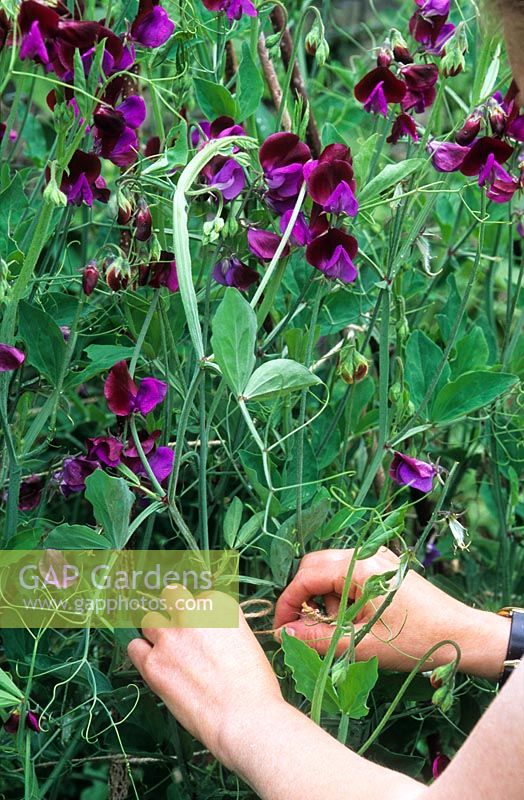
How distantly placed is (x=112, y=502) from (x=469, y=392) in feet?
1.26

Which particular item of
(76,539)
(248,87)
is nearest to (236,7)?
(248,87)

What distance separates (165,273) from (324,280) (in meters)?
0.14

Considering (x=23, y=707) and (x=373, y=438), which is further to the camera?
(x=373, y=438)

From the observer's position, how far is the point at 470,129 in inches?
36.7

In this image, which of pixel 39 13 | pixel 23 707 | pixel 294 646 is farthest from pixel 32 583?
pixel 39 13

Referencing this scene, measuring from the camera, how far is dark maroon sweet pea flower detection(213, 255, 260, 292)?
908 mm

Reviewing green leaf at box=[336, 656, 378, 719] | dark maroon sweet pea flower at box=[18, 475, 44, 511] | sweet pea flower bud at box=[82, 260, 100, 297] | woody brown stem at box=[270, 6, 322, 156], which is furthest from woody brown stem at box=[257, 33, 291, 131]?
green leaf at box=[336, 656, 378, 719]

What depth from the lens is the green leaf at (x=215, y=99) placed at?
969 mm

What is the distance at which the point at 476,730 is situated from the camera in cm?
68

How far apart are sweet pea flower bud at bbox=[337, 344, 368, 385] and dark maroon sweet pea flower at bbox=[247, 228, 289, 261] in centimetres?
11

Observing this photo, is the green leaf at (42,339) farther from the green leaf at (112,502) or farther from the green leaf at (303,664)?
the green leaf at (303,664)

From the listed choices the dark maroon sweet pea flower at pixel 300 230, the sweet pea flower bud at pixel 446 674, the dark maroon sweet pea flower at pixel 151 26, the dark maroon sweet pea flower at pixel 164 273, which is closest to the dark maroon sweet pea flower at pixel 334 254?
the dark maroon sweet pea flower at pixel 300 230

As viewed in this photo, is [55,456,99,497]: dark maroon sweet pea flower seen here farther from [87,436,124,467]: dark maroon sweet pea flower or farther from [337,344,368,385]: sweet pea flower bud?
[337,344,368,385]: sweet pea flower bud

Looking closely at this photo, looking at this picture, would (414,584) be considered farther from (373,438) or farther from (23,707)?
(23,707)
